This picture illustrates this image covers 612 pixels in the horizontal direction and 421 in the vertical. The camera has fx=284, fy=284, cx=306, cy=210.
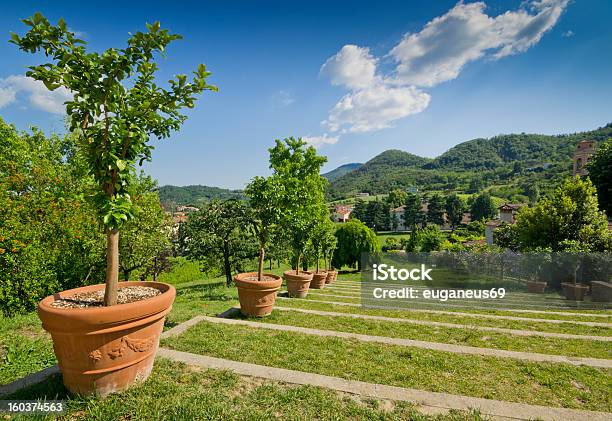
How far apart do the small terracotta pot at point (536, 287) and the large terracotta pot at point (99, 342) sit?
14290mm

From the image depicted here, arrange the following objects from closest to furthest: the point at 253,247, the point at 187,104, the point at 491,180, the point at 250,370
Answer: the point at 187,104 < the point at 250,370 < the point at 253,247 < the point at 491,180

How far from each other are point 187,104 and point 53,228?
6916 millimetres

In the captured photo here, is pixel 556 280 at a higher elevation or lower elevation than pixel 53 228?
lower

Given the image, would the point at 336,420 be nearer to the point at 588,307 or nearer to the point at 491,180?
the point at 588,307

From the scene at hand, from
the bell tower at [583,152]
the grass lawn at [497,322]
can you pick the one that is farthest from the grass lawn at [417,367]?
the bell tower at [583,152]

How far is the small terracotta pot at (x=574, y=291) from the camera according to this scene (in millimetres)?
10570

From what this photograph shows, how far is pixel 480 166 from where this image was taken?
135 meters

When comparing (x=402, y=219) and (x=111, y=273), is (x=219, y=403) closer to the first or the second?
(x=111, y=273)

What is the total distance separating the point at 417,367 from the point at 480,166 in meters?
156

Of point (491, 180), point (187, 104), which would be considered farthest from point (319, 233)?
point (491, 180)

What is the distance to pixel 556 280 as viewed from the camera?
447 inches

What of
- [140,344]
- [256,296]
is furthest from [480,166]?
[140,344]

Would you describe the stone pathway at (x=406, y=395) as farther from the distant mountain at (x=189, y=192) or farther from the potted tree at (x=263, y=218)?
the distant mountain at (x=189, y=192)

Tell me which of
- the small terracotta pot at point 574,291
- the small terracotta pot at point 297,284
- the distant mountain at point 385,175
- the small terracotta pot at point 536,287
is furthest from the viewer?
the distant mountain at point 385,175
